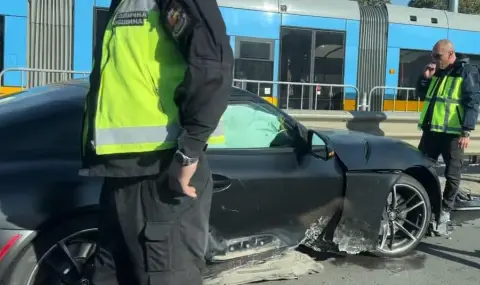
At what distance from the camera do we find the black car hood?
14.9ft

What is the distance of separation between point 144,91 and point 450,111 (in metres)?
4.50

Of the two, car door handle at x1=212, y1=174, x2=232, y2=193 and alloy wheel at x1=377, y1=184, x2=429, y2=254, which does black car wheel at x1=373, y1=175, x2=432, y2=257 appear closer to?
alloy wheel at x1=377, y1=184, x2=429, y2=254

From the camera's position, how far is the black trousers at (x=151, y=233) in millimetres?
2111

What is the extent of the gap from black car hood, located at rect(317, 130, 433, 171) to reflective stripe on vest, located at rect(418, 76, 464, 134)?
3.11ft

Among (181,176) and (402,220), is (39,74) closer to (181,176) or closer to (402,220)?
(402,220)

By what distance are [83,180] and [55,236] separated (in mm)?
320

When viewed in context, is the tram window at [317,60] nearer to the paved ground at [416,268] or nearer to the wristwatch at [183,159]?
the paved ground at [416,268]

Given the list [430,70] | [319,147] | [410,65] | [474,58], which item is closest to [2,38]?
[430,70]

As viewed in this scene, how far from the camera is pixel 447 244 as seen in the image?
5.53 m

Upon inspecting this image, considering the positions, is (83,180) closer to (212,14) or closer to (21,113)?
(21,113)

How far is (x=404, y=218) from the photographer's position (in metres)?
4.98

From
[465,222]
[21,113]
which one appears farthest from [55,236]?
[465,222]

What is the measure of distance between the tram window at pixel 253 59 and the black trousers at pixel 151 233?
8.30 m

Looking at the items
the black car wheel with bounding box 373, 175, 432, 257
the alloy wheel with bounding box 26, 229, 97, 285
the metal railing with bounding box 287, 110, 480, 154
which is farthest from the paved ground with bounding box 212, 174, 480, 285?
the metal railing with bounding box 287, 110, 480, 154
